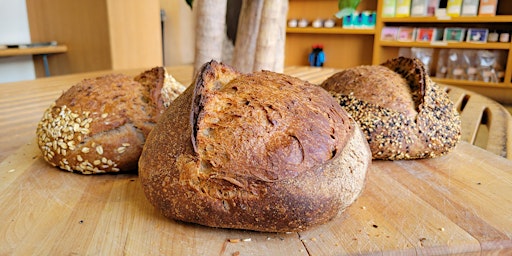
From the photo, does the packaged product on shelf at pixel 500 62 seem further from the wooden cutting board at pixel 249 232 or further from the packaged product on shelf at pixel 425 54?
the wooden cutting board at pixel 249 232

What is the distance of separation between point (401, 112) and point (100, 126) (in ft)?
2.30

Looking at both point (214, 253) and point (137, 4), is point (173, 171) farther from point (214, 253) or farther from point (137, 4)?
point (137, 4)

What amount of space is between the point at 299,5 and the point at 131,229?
3.17 metres

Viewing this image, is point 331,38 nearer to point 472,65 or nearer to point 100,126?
point 472,65

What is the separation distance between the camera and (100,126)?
82 cm

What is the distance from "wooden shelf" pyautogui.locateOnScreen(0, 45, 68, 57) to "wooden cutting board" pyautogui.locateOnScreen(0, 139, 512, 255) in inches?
87.2

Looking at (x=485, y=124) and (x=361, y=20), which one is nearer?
(x=485, y=124)

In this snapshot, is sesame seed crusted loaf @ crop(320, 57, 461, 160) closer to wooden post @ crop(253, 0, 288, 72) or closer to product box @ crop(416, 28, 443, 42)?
wooden post @ crop(253, 0, 288, 72)

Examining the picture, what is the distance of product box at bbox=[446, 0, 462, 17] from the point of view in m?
2.69

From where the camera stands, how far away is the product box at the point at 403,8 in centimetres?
290

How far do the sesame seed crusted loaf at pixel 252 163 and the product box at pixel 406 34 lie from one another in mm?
2629

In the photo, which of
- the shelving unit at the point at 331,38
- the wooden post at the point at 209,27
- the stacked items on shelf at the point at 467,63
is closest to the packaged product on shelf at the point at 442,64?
the stacked items on shelf at the point at 467,63

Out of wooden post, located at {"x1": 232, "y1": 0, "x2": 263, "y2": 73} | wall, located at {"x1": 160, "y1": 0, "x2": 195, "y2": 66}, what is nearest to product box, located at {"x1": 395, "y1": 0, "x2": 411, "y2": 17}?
wooden post, located at {"x1": 232, "y1": 0, "x2": 263, "y2": 73}

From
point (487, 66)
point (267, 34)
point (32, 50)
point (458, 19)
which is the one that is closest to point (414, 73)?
point (267, 34)
